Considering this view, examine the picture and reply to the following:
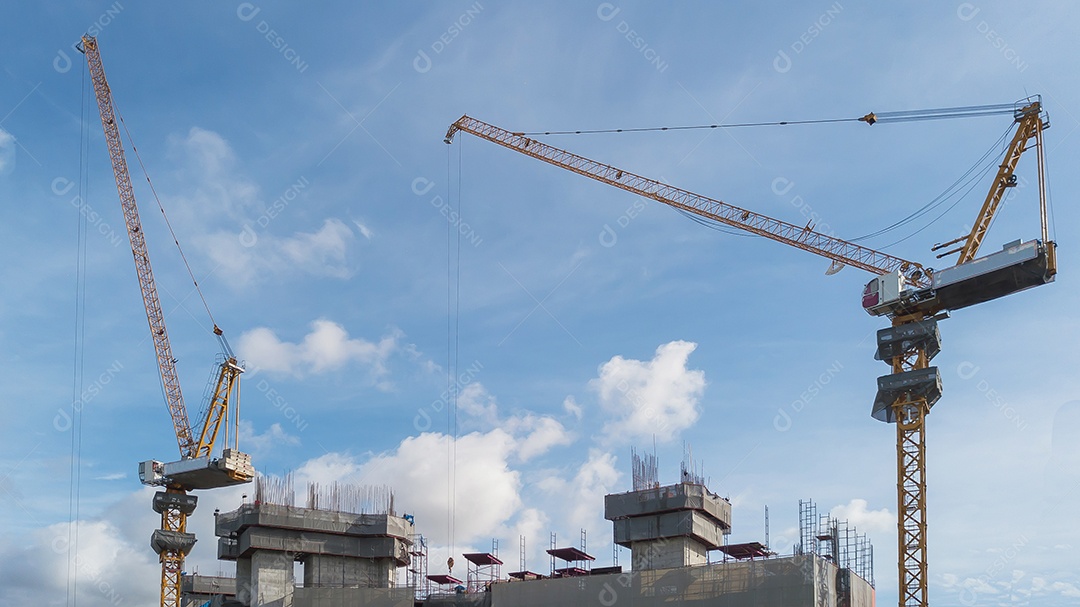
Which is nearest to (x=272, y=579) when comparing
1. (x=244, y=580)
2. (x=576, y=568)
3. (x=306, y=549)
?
(x=244, y=580)

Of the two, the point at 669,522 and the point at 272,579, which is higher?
the point at 669,522

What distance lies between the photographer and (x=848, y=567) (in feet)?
310

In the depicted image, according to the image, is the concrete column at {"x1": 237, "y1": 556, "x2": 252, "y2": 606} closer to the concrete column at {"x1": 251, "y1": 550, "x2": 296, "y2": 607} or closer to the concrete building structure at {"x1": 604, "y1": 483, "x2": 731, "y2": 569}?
the concrete column at {"x1": 251, "y1": 550, "x2": 296, "y2": 607}

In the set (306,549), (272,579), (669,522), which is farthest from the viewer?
(306,549)

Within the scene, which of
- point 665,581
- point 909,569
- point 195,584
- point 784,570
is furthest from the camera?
point 195,584

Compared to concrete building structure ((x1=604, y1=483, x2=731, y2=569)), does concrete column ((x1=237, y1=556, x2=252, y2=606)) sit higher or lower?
lower

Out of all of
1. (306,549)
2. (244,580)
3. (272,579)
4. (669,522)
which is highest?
(669,522)

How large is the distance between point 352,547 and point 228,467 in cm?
1651

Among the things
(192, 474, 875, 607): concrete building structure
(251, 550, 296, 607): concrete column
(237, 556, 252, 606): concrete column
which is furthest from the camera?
(237, 556, 252, 606): concrete column

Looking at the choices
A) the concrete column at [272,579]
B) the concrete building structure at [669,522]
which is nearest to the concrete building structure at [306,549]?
the concrete column at [272,579]

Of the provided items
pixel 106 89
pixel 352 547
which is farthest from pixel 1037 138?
pixel 106 89

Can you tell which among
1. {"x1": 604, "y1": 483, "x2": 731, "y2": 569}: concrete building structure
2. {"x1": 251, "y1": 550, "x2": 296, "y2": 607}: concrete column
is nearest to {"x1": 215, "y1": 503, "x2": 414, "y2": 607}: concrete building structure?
{"x1": 251, "y1": 550, "x2": 296, "y2": 607}: concrete column

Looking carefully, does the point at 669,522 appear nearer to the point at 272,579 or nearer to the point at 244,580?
the point at 272,579

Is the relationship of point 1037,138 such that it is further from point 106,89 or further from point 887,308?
point 106,89
